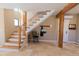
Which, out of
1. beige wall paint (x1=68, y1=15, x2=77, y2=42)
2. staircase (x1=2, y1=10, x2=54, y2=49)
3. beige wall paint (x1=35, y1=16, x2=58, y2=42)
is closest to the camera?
staircase (x1=2, y1=10, x2=54, y2=49)

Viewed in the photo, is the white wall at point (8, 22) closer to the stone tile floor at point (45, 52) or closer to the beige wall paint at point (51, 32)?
the stone tile floor at point (45, 52)

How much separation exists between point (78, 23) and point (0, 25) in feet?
18.5

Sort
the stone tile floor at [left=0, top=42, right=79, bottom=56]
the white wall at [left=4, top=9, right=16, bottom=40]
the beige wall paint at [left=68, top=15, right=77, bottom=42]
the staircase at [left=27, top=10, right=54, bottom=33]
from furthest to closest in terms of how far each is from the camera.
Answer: the beige wall paint at [left=68, top=15, right=77, bottom=42] < the staircase at [left=27, top=10, right=54, bottom=33] < the white wall at [left=4, top=9, right=16, bottom=40] < the stone tile floor at [left=0, top=42, right=79, bottom=56]

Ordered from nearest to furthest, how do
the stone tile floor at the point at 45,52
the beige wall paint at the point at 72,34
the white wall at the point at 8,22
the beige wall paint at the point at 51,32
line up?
the stone tile floor at the point at 45,52, the white wall at the point at 8,22, the beige wall paint at the point at 72,34, the beige wall paint at the point at 51,32

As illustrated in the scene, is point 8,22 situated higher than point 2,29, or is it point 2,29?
point 8,22

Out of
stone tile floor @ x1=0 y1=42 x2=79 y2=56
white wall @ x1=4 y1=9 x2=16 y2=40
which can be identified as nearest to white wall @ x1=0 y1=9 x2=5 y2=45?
white wall @ x1=4 y1=9 x2=16 y2=40

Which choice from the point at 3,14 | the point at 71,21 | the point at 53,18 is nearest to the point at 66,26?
the point at 71,21

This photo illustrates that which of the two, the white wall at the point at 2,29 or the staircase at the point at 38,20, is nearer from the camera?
the white wall at the point at 2,29

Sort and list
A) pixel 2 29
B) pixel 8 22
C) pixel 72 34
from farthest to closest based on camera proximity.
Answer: pixel 72 34, pixel 8 22, pixel 2 29

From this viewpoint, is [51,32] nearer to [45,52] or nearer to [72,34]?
[72,34]

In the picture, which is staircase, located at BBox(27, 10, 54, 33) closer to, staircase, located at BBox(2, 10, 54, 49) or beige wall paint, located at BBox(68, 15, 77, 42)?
staircase, located at BBox(2, 10, 54, 49)

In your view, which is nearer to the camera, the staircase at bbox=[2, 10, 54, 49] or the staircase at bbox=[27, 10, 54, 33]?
the staircase at bbox=[2, 10, 54, 49]

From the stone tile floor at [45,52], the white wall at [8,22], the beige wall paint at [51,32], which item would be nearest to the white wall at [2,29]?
the white wall at [8,22]

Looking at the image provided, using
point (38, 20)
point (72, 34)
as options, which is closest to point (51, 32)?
point (72, 34)
